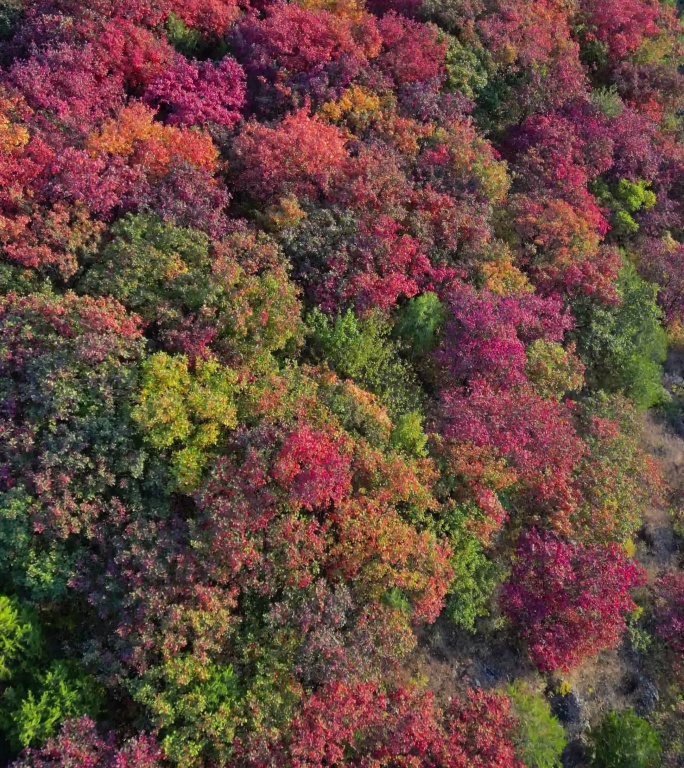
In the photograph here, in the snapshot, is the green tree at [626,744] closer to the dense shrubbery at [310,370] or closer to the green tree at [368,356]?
the dense shrubbery at [310,370]

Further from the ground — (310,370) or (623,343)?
(623,343)

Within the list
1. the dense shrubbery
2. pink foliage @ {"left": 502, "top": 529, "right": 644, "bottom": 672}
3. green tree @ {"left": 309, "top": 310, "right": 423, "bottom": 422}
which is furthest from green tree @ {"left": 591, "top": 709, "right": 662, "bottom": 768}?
green tree @ {"left": 309, "top": 310, "right": 423, "bottom": 422}

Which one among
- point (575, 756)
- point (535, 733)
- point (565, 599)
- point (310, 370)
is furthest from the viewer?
point (310, 370)

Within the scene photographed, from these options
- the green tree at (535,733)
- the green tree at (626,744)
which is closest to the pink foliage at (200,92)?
the green tree at (535,733)

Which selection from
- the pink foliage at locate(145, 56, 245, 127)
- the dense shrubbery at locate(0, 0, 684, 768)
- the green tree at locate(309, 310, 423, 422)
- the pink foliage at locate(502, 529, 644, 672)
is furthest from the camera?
the pink foliage at locate(145, 56, 245, 127)

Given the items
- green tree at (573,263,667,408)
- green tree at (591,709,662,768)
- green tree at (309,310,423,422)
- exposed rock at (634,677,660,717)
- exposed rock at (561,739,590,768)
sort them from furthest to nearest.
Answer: green tree at (573,263,667,408), exposed rock at (634,677,660,717), green tree at (309,310,423,422), exposed rock at (561,739,590,768), green tree at (591,709,662,768)

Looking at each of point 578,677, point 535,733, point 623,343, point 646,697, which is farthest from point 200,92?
point 646,697

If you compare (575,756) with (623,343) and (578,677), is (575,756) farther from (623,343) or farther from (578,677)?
(623,343)

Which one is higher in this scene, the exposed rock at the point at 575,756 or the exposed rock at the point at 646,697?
the exposed rock at the point at 646,697

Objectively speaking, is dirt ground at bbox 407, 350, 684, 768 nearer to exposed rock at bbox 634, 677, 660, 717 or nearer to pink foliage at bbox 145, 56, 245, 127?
exposed rock at bbox 634, 677, 660, 717
